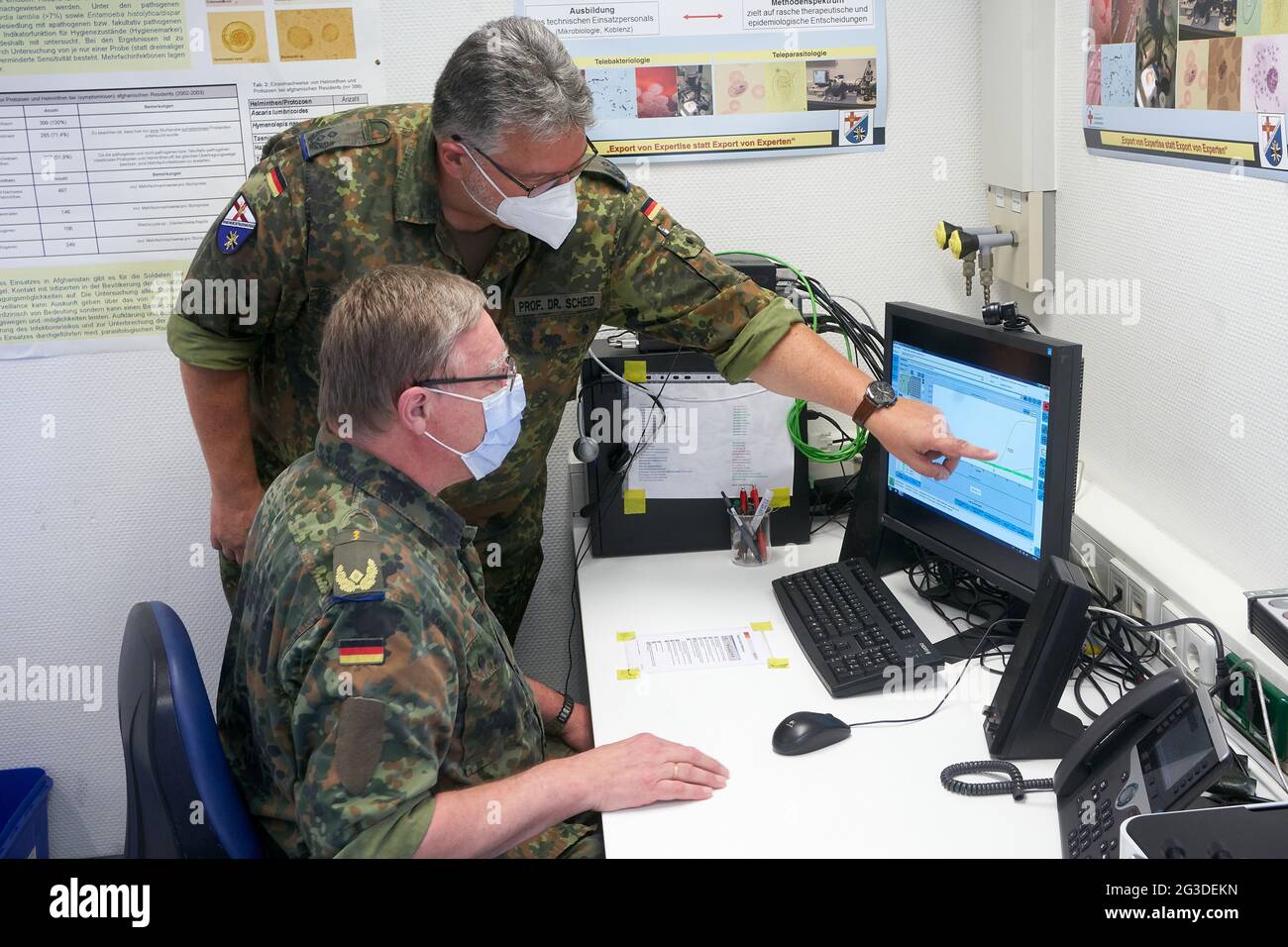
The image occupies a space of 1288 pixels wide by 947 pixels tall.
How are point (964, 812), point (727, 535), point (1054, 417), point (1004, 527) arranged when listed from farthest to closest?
1. point (727, 535)
2. point (1004, 527)
3. point (1054, 417)
4. point (964, 812)

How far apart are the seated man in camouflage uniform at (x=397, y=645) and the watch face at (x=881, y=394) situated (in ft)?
1.89

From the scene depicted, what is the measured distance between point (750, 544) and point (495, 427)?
75 centimetres

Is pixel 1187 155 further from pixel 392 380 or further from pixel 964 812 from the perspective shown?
pixel 392 380

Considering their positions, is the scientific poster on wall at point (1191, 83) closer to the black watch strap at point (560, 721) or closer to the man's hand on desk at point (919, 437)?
the man's hand on desk at point (919, 437)

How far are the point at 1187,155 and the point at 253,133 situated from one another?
1649 mm

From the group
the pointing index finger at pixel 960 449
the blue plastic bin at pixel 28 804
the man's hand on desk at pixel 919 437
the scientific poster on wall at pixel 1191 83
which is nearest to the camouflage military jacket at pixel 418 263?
the man's hand on desk at pixel 919 437

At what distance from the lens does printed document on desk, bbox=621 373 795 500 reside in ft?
6.91

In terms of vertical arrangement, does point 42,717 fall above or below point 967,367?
below

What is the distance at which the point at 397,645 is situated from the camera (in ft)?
3.97

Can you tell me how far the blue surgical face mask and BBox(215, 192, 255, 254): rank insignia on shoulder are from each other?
566mm

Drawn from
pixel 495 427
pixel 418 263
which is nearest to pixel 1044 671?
pixel 495 427

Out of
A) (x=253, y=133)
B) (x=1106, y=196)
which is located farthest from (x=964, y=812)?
(x=253, y=133)

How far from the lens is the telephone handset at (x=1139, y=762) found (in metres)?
1.12

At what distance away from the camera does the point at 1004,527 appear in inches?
64.4
